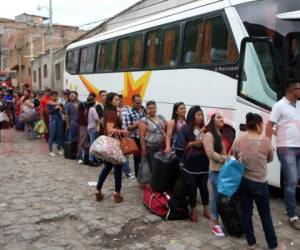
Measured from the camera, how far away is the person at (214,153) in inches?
213

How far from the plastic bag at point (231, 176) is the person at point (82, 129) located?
5802mm

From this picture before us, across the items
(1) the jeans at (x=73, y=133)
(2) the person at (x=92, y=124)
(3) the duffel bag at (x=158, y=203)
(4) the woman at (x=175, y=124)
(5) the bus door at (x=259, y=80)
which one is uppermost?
(5) the bus door at (x=259, y=80)

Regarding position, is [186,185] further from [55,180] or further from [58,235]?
[55,180]

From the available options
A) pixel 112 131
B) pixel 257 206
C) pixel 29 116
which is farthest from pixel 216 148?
pixel 29 116

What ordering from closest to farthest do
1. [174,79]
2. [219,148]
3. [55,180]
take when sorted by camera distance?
[219,148], [55,180], [174,79]

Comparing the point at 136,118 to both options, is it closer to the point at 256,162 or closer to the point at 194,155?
the point at 194,155

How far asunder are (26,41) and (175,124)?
153 feet

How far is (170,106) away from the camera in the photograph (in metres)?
10.0

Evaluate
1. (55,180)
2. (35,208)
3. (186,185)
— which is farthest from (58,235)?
(55,180)

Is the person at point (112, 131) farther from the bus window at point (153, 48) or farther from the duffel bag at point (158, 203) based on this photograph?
the bus window at point (153, 48)

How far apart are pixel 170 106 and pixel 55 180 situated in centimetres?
304

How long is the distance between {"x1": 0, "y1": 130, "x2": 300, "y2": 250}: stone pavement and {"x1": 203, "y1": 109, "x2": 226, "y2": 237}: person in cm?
19

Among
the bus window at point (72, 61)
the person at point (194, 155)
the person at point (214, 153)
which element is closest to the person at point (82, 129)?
the person at point (194, 155)

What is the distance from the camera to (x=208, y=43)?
28.5 feet
